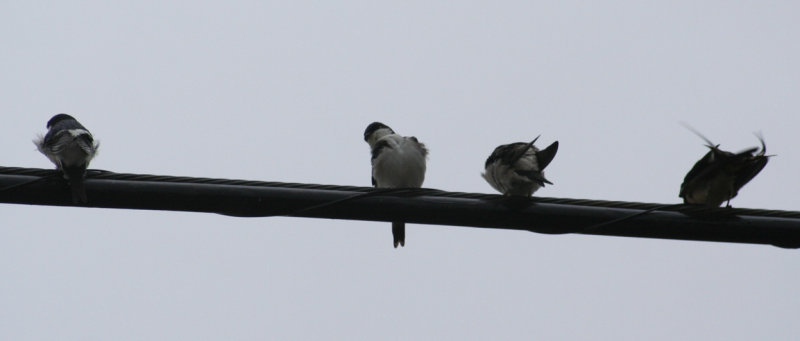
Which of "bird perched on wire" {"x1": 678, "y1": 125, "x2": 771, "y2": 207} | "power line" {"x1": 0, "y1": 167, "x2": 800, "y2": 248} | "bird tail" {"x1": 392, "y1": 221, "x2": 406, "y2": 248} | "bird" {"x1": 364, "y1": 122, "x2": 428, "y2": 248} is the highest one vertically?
"bird" {"x1": 364, "y1": 122, "x2": 428, "y2": 248}

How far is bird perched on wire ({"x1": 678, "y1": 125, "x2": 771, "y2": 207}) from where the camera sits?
20.5ft

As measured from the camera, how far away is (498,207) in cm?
494

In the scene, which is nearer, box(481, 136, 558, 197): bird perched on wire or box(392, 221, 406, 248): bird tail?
box(481, 136, 558, 197): bird perched on wire

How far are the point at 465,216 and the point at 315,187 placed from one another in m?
0.81

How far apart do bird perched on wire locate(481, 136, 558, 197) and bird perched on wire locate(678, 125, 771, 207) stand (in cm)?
113

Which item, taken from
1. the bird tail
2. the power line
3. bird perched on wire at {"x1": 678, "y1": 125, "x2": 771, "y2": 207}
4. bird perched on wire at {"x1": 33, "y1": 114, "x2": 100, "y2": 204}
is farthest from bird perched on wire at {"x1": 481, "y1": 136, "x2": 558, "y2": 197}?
bird perched on wire at {"x1": 33, "y1": 114, "x2": 100, "y2": 204}

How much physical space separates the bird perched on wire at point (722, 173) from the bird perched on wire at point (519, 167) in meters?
1.13

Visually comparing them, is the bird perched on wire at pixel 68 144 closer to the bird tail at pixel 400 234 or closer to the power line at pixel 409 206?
the power line at pixel 409 206

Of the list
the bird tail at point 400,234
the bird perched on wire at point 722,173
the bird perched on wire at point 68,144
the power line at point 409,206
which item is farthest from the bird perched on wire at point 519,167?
the bird perched on wire at point 68,144

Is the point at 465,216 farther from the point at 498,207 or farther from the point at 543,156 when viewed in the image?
the point at 543,156

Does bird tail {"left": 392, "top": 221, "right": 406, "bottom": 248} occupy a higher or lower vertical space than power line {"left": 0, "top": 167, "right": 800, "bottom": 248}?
higher

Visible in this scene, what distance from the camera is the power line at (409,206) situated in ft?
15.2

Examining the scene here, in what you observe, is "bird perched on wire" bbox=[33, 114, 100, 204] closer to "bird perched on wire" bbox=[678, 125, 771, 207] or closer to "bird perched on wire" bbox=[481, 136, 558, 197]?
"bird perched on wire" bbox=[481, 136, 558, 197]

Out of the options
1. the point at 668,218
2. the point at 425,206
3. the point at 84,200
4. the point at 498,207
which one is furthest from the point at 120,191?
the point at 668,218
